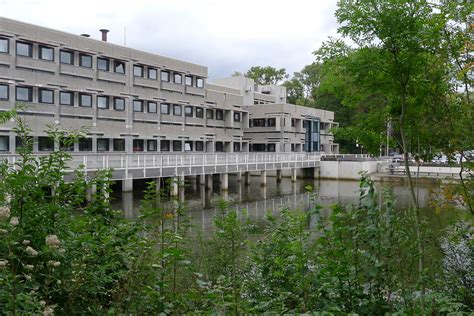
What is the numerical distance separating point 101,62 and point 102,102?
10.9 ft

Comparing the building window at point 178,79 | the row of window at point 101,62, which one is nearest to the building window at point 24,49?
the row of window at point 101,62

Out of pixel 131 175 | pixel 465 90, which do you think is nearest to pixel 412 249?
pixel 465 90

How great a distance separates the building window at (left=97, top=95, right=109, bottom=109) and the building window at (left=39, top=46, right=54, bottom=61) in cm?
529

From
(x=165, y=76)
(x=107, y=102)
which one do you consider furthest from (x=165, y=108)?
(x=107, y=102)

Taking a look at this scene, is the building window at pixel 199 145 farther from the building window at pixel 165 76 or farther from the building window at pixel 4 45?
the building window at pixel 4 45

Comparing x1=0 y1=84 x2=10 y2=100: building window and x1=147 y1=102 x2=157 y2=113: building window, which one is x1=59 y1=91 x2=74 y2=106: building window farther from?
x1=147 y1=102 x2=157 y2=113: building window

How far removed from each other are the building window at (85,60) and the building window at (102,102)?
9.11ft

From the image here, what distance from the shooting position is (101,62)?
3984 cm

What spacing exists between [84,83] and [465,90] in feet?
115

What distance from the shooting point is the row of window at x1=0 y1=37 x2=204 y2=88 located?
3391 cm

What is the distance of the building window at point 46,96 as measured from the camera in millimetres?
35219

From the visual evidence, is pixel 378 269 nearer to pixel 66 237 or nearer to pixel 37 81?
pixel 66 237

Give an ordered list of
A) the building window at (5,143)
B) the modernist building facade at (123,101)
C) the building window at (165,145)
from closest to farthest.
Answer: the building window at (5,143) → the modernist building facade at (123,101) → the building window at (165,145)

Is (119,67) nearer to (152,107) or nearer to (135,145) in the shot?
(152,107)
